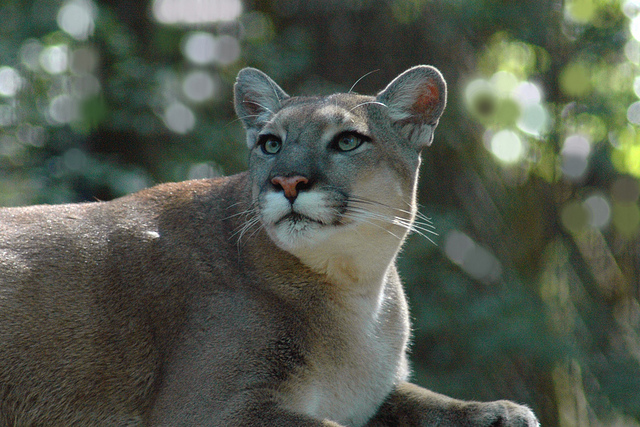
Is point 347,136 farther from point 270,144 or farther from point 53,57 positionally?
point 53,57

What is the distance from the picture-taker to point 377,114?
459 centimetres

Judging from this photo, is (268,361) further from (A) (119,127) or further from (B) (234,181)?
(A) (119,127)

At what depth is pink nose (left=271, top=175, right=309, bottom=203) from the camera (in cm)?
384

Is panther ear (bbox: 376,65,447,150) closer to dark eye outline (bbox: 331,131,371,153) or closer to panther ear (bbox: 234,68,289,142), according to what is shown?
dark eye outline (bbox: 331,131,371,153)

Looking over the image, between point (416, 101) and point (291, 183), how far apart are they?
1274 millimetres

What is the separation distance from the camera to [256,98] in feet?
16.4

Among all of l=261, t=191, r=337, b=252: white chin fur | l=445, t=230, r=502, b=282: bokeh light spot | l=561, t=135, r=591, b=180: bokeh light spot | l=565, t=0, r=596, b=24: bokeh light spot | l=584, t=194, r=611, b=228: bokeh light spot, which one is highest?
l=565, t=0, r=596, b=24: bokeh light spot

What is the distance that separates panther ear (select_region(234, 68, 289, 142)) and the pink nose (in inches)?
42.5

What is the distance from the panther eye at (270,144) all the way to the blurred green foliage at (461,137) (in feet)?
12.2

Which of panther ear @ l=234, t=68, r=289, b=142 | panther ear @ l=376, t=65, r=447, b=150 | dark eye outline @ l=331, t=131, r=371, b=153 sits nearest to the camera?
dark eye outline @ l=331, t=131, r=371, b=153

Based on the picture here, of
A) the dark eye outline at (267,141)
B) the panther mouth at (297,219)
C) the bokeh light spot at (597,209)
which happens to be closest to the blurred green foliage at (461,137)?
the bokeh light spot at (597,209)

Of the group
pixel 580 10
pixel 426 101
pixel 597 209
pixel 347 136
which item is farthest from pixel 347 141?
pixel 597 209

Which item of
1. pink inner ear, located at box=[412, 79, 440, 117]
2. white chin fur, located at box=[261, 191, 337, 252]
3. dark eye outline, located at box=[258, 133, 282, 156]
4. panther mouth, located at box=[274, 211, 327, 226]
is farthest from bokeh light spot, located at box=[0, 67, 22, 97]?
panther mouth, located at box=[274, 211, 327, 226]

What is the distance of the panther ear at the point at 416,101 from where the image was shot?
4.65 metres
